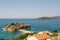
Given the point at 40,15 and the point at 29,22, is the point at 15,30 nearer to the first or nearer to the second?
the point at 29,22

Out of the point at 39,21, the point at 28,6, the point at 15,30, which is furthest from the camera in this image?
the point at 15,30

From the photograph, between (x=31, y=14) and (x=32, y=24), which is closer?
(x=31, y=14)

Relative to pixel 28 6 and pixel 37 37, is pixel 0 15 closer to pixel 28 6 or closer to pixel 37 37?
pixel 28 6

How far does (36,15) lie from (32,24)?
460 mm

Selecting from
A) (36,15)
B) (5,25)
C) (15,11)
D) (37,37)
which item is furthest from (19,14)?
(37,37)

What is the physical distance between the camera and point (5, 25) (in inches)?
237

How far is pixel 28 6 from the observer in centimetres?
533

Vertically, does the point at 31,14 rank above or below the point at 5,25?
above

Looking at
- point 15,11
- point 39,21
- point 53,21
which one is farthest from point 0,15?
point 53,21

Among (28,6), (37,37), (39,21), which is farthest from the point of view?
(39,21)

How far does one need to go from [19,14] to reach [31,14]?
1.18 ft

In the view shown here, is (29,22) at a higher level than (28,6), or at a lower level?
lower

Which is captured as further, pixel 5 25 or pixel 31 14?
pixel 5 25

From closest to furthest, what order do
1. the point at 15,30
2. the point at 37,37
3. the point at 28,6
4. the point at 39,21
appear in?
the point at 37,37 < the point at 28,6 < the point at 39,21 < the point at 15,30
